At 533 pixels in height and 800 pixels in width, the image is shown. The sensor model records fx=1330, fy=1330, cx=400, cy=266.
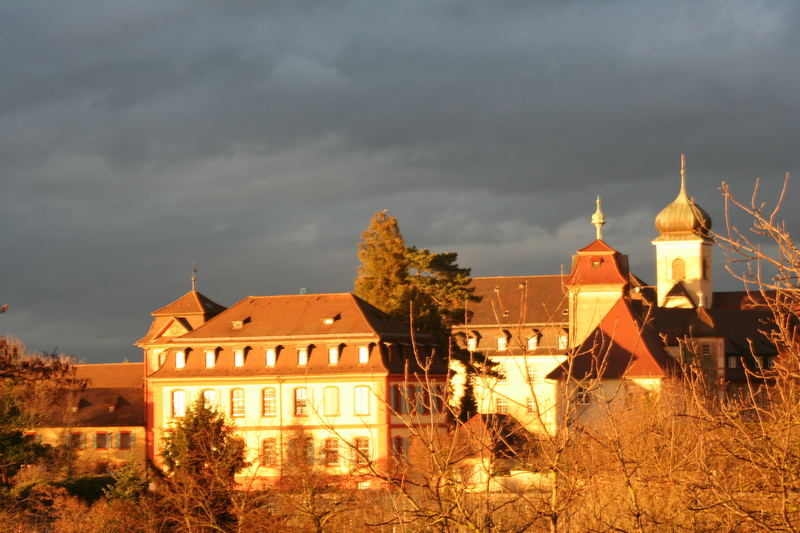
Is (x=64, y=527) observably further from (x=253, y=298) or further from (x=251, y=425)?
(x=253, y=298)

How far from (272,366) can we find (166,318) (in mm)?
19404

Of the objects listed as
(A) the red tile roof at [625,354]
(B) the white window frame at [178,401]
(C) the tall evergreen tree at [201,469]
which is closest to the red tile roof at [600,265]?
(A) the red tile roof at [625,354]

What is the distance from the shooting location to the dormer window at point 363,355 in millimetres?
64688

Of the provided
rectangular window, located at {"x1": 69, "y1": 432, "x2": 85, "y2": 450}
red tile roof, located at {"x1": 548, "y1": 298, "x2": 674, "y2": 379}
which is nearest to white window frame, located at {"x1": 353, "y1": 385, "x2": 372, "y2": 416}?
red tile roof, located at {"x1": 548, "y1": 298, "x2": 674, "y2": 379}

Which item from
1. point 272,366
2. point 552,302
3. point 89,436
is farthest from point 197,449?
point 552,302

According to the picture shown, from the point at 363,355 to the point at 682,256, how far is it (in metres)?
54.4

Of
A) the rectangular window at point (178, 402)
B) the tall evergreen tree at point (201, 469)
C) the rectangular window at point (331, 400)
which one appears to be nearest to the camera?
the tall evergreen tree at point (201, 469)

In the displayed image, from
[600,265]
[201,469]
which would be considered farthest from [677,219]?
[201,469]

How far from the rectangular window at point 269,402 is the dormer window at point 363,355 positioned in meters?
4.66

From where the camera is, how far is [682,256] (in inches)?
4429

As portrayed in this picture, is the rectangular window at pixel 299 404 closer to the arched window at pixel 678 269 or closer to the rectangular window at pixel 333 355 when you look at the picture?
the rectangular window at pixel 333 355

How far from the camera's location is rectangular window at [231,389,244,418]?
216 feet

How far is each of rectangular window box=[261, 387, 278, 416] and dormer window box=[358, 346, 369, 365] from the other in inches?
184

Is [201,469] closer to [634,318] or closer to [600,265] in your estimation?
[634,318]
